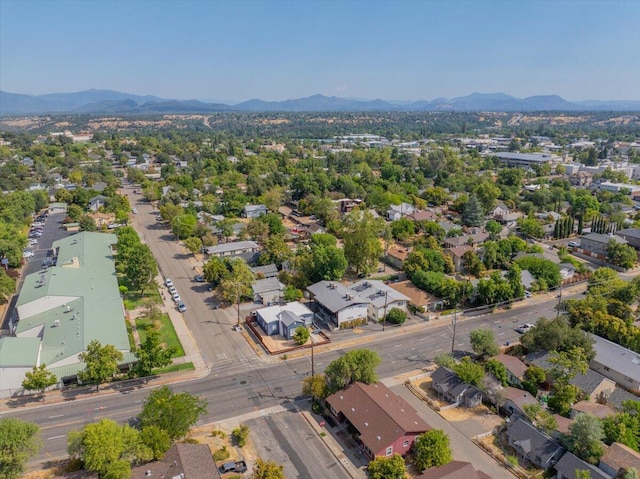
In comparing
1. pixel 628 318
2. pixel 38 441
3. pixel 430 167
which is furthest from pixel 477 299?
pixel 430 167

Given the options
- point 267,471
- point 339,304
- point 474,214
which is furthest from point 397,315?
point 474,214

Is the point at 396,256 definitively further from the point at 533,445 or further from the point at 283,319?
the point at 533,445

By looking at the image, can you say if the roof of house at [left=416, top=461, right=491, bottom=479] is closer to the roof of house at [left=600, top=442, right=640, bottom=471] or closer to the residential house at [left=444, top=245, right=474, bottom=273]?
the roof of house at [left=600, top=442, right=640, bottom=471]

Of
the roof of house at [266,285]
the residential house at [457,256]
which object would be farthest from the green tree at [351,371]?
the residential house at [457,256]

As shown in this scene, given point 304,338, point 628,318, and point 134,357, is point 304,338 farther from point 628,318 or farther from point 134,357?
point 628,318

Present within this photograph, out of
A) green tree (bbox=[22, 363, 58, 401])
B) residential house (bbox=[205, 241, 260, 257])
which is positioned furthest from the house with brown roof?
residential house (bbox=[205, 241, 260, 257])

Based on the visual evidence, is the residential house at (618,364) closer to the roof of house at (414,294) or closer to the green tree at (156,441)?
the roof of house at (414,294)
